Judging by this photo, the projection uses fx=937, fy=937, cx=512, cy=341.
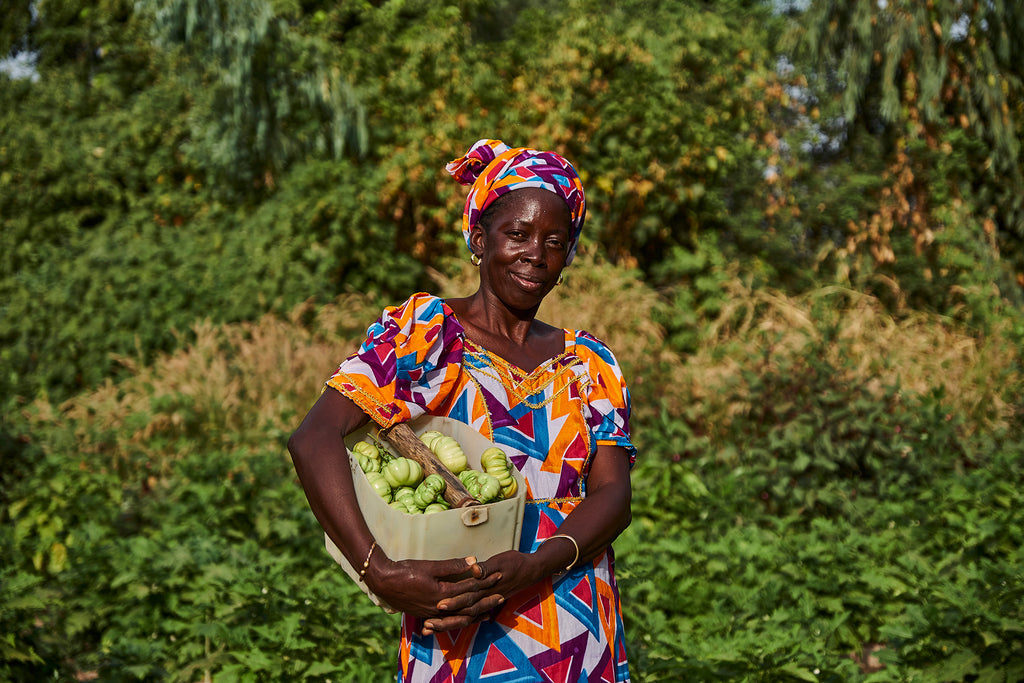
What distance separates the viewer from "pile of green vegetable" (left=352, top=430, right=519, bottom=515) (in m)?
1.75

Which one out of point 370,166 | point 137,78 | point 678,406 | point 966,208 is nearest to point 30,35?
point 137,78

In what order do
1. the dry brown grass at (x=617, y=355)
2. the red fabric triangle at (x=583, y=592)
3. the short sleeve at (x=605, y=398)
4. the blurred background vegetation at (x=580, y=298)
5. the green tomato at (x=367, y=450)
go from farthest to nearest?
the dry brown grass at (x=617, y=355)
the blurred background vegetation at (x=580, y=298)
the short sleeve at (x=605, y=398)
the red fabric triangle at (x=583, y=592)
the green tomato at (x=367, y=450)

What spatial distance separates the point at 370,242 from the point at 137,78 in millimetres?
5531

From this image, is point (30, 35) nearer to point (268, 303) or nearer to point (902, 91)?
point (268, 303)

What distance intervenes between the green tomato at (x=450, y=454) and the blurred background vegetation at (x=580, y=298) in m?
1.69

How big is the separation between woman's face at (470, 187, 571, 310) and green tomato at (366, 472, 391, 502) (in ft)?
1.75

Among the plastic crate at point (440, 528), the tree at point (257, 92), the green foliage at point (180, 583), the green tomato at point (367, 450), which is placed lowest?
the green foliage at point (180, 583)

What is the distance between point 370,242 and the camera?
8734 mm

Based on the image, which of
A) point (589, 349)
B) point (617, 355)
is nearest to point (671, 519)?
point (617, 355)

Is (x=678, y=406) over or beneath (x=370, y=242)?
beneath

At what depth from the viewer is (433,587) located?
1677 mm

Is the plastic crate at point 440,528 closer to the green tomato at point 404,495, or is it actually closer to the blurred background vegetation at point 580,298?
the green tomato at point 404,495

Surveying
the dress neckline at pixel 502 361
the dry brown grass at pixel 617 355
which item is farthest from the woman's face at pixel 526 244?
the dry brown grass at pixel 617 355

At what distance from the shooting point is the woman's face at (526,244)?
2074 mm
